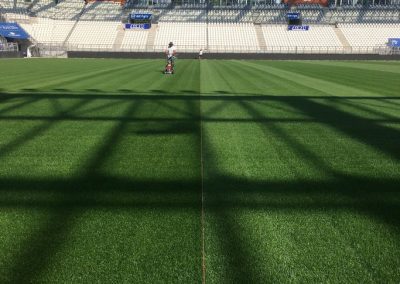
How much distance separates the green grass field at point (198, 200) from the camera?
99.1 inches

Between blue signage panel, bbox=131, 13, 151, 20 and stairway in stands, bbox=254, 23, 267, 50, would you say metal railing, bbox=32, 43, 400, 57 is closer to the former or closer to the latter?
stairway in stands, bbox=254, 23, 267, 50

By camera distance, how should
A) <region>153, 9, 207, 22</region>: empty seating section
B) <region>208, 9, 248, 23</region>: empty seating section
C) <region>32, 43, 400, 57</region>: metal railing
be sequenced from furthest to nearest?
<region>153, 9, 207, 22</region>: empty seating section, <region>208, 9, 248, 23</region>: empty seating section, <region>32, 43, 400, 57</region>: metal railing

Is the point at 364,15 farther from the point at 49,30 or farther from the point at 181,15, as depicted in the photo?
the point at 49,30

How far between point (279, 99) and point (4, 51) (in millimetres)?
44246

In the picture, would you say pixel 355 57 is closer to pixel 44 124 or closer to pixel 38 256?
pixel 44 124

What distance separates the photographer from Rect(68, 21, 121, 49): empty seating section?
188 feet

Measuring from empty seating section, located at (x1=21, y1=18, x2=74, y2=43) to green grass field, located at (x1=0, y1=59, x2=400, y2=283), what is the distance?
55665 millimetres

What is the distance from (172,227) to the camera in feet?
9.93

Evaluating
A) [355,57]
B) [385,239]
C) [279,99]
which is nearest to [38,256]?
[385,239]

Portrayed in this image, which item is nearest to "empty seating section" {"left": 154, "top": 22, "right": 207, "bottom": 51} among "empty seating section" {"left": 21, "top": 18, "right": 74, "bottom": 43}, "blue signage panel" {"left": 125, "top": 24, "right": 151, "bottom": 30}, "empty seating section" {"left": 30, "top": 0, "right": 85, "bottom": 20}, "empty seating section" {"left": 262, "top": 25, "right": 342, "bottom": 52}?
"blue signage panel" {"left": 125, "top": 24, "right": 151, "bottom": 30}

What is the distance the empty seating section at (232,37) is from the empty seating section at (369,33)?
1631 cm

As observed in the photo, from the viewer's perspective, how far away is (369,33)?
59.7 m

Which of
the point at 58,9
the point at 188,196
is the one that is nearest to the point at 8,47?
the point at 58,9

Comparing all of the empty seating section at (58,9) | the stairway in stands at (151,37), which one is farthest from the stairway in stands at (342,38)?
the empty seating section at (58,9)
